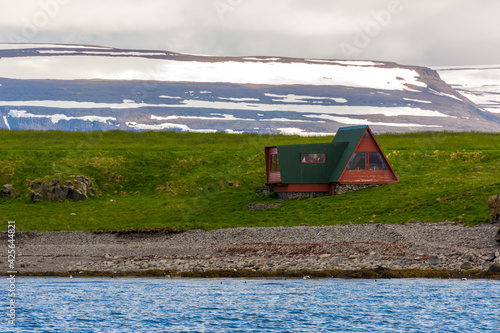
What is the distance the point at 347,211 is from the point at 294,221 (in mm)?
4902

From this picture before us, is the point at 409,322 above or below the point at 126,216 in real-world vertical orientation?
below

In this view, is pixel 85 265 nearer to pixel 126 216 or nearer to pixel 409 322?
pixel 126 216

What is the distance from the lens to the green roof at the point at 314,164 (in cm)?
6912

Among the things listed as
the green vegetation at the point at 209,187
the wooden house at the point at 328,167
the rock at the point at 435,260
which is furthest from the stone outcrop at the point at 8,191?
the rock at the point at 435,260

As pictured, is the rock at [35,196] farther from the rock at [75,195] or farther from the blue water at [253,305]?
the blue water at [253,305]

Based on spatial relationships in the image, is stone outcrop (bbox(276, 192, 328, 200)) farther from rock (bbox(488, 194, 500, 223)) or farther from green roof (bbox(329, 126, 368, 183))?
rock (bbox(488, 194, 500, 223))

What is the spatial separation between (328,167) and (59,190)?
87.4ft

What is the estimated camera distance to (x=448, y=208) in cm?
5638

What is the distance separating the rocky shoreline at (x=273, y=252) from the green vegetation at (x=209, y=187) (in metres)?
3.36


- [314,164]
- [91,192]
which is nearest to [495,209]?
[314,164]

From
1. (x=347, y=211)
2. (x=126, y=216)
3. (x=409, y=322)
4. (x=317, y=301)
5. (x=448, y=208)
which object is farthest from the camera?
(x=126, y=216)

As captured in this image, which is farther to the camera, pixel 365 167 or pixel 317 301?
pixel 365 167

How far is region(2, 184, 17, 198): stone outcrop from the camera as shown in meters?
71.2

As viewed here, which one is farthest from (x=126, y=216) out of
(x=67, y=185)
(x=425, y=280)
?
(x=425, y=280)
